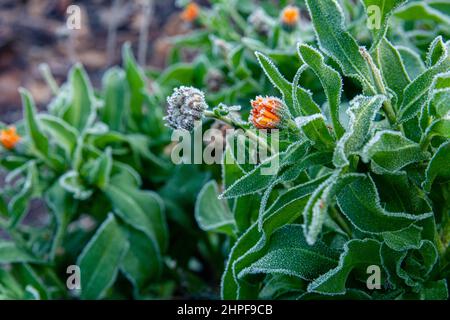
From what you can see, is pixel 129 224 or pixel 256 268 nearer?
pixel 256 268

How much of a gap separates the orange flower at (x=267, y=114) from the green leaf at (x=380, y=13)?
0.34m

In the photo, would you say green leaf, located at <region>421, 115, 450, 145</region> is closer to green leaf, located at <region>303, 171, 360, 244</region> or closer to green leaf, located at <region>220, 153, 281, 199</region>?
green leaf, located at <region>303, 171, 360, 244</region>

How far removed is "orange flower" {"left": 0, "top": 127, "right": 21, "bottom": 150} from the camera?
2.67m

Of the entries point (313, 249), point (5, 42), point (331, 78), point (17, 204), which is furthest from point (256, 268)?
point (5, 42)

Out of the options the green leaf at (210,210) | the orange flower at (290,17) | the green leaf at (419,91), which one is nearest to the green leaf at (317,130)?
the green leaf at (419,91)

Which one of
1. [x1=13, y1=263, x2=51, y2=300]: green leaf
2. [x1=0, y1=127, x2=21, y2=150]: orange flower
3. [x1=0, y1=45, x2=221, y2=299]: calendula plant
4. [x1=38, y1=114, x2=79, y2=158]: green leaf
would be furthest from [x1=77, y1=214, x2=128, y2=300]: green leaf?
[x1=0, y1=127, x2=21, y2=150]: orange flower

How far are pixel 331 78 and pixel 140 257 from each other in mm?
1305

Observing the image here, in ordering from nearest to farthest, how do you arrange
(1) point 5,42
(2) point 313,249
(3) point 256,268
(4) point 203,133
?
(3) point 256,268, (2) point 313,249, (4) point 203,133, (1) point 5,42

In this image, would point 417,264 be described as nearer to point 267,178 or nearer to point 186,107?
point 267,178

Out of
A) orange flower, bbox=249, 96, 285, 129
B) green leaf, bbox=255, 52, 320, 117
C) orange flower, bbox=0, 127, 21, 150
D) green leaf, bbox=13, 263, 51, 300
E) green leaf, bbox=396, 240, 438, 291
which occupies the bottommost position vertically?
green leaf, bbox=13, 263, 51, 300

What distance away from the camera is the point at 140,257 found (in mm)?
2652

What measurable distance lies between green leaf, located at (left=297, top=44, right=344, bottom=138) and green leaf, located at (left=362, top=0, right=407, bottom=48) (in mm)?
182
